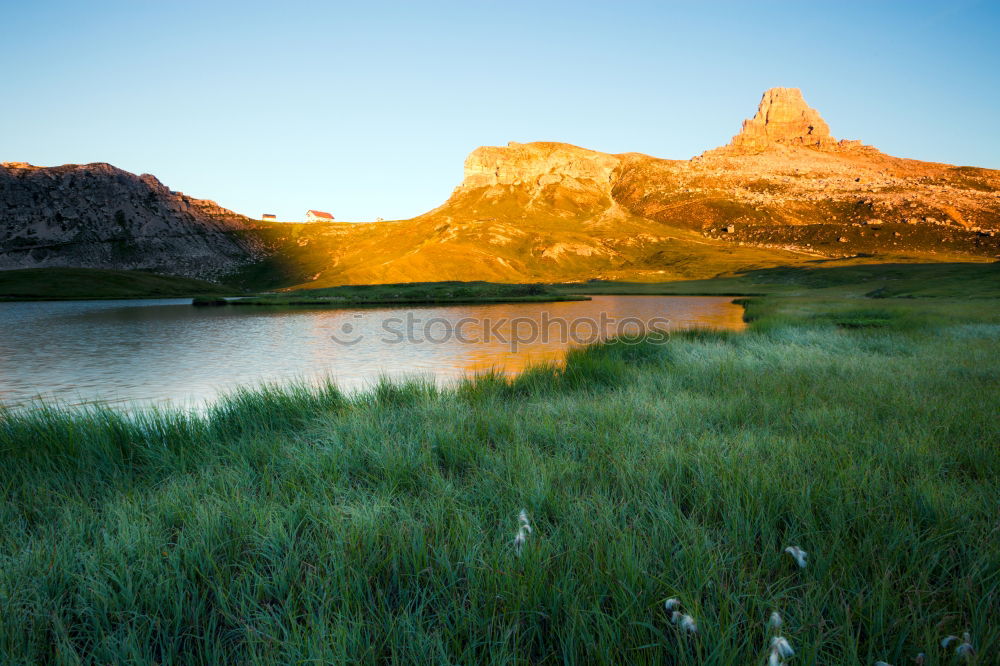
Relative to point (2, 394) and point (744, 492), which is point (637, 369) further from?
point (2, 394)

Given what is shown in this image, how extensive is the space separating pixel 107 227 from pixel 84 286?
3766 inches

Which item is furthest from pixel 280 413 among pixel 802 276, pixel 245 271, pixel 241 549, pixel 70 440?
pixel 245 271

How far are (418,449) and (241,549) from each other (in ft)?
7.61

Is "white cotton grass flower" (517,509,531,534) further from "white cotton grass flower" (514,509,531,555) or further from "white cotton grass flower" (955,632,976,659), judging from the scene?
"white cotton grass flower" (955,632,976,659)

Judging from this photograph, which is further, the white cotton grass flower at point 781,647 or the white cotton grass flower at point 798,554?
the white cotton grass flower at point 798,554

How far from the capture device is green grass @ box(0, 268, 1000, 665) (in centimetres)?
244

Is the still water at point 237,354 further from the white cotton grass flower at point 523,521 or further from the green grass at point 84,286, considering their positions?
the green grass at point 84,286

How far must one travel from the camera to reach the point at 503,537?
3.25 m

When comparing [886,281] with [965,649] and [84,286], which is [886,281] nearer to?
[965,649]

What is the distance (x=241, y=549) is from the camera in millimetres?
3355

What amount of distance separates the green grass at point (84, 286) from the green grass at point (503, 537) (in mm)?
103676

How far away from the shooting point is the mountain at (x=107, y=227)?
506 feet

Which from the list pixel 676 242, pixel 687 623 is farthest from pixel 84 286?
pixel 676 242

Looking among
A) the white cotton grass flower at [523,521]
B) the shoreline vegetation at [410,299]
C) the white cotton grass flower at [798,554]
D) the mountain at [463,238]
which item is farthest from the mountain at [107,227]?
the white cotton grass flower at [798,554]
